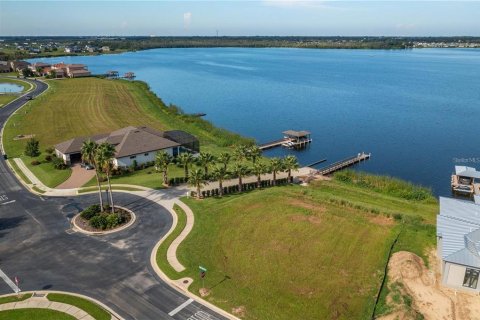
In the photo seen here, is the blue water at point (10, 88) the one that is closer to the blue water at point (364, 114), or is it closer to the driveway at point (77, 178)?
the blue water at point (364, 114)

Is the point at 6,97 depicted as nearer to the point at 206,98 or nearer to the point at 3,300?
the point at 206,98

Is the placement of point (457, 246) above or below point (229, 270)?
above

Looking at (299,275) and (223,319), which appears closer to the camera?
(223,319)

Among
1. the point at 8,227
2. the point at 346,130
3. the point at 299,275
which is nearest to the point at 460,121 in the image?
the point at 346,130

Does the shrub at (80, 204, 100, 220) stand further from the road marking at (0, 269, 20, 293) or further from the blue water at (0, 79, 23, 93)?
the blue water at (0, 79, 23, 93)

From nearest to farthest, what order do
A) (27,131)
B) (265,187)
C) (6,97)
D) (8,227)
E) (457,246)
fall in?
(457,246), (8,227), (265,187), (27,131), (6,97)

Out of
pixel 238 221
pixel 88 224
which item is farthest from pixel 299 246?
pixel 88 224

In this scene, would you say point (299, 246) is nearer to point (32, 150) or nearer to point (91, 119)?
point (32, 150)
